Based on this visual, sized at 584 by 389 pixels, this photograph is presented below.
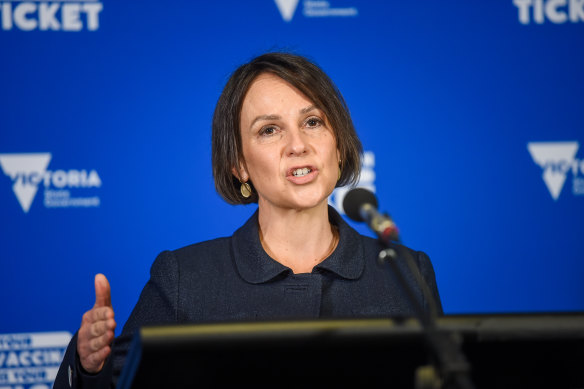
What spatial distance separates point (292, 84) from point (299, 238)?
0.42m

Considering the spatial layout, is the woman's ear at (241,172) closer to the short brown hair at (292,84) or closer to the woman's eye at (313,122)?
the short brown hair at (292,84)

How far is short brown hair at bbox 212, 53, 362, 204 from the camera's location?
1844 mm

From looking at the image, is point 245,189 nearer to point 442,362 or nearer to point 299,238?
point 299,238

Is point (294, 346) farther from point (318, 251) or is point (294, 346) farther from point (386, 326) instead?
point (318, 251)

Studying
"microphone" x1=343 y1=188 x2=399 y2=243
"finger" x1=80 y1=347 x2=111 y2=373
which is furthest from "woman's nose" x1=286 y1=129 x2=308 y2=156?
"finger" x1=80 y1=347 x2=111 y2=373

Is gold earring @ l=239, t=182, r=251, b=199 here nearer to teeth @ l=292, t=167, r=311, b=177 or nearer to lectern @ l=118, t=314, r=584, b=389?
teeth @ l=292, t=167, r=311, b=177

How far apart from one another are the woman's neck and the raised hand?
55cm

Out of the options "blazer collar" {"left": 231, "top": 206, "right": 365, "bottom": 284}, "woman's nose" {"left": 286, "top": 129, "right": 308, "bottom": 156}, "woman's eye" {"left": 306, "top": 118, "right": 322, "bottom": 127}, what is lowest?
"blazer collar" {"left": 231, "top": 206, "right": 365, "bottom": 284}

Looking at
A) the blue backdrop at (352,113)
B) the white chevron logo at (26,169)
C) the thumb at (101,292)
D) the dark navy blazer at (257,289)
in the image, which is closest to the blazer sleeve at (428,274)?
the dark navy blazer at (257,289)

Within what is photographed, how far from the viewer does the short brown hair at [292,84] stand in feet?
6.05

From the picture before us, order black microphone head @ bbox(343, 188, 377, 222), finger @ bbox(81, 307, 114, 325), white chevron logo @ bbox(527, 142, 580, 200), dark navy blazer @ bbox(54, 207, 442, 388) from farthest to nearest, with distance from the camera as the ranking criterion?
1. white chevron logo @ bbox(527, 142, 580, 200)
2. dark navy blazer @ bbox(54, 207, 442, 388)
3. finger @ bbox(81, 307, 114, 325)
4. black microphone head @ bbox(343, 188, 377, 222)

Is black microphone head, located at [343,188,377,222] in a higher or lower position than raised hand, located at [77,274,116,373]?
higher

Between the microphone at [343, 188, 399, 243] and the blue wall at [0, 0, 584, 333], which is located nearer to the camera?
the microphone at [343, 188, 399, 243]

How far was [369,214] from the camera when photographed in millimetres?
1022
